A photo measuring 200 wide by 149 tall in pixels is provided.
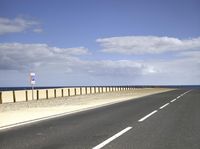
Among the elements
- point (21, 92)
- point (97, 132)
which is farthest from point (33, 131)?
point (21, 92)

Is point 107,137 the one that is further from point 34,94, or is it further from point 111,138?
point 34,94

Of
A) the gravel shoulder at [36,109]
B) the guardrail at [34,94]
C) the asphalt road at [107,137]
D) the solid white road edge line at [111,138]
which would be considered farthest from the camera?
the guardrail at [34,94]

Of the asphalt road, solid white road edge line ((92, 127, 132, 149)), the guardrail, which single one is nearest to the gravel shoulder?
the guardrail

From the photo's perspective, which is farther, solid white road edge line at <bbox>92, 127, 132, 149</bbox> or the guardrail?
the guardrail

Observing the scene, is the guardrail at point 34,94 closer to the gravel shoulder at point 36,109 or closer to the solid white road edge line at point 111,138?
the gravel shoulder at point 36,109

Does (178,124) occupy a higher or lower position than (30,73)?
lower

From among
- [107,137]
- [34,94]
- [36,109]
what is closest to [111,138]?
[107,137]

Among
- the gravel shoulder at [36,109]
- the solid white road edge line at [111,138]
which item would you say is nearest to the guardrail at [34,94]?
the gravel shoulder at [36,109]

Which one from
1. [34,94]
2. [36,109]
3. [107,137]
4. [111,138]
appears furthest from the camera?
[34,94]

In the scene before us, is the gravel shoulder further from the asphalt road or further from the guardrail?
the asphalt road

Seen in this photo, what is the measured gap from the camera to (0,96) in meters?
32.9

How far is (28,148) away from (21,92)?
2794 cm

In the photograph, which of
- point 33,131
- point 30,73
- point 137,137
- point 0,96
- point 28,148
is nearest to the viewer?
point 28,148

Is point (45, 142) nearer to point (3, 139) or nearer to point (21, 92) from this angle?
point (3, 139)
